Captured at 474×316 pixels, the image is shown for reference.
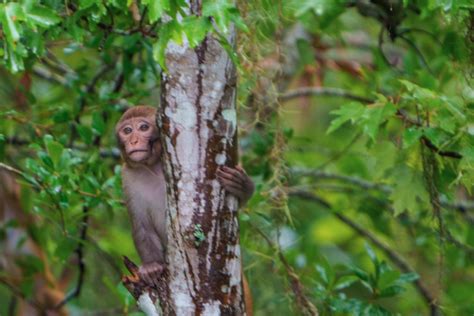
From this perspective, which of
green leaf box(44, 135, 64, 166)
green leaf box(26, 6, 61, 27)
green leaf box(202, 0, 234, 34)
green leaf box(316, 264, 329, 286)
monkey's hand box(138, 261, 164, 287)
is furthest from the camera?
green leaf box(316, 264, 329, 286)

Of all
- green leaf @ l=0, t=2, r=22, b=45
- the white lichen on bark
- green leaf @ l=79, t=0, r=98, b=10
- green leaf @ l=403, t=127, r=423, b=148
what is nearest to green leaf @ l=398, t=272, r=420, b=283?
green leaf @ l=403, t=127, r=423, b=148

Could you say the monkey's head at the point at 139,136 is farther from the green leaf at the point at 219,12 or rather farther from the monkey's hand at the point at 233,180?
the green leaf at the point at 219,12

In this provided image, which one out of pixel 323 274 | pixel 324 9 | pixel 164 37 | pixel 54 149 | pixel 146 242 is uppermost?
pixel 324 9

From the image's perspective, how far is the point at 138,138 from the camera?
4953 millimetres

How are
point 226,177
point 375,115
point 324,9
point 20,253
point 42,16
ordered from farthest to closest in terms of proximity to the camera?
point 20,253, point 324,9, point 375,115, point 226,177, point 42,16

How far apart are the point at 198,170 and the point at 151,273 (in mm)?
670

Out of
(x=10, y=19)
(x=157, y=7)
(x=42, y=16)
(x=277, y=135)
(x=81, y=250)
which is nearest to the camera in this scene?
(x=157, y=7)

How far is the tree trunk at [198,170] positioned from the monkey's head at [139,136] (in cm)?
82

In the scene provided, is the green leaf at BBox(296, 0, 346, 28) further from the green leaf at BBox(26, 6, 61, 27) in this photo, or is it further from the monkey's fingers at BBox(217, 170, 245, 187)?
the green leaf at BBox(26, 6, 61, 27)

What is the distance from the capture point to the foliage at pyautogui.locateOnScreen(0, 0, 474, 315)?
4.41 meters

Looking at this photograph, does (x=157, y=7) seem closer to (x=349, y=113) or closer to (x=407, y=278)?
(x=349, y=113)

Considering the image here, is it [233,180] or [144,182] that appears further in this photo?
[144,182]

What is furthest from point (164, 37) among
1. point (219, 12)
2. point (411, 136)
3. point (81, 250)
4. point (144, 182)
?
point (81, 250)

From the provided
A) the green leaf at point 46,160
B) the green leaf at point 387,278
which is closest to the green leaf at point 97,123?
the green leaf at point 46,160
